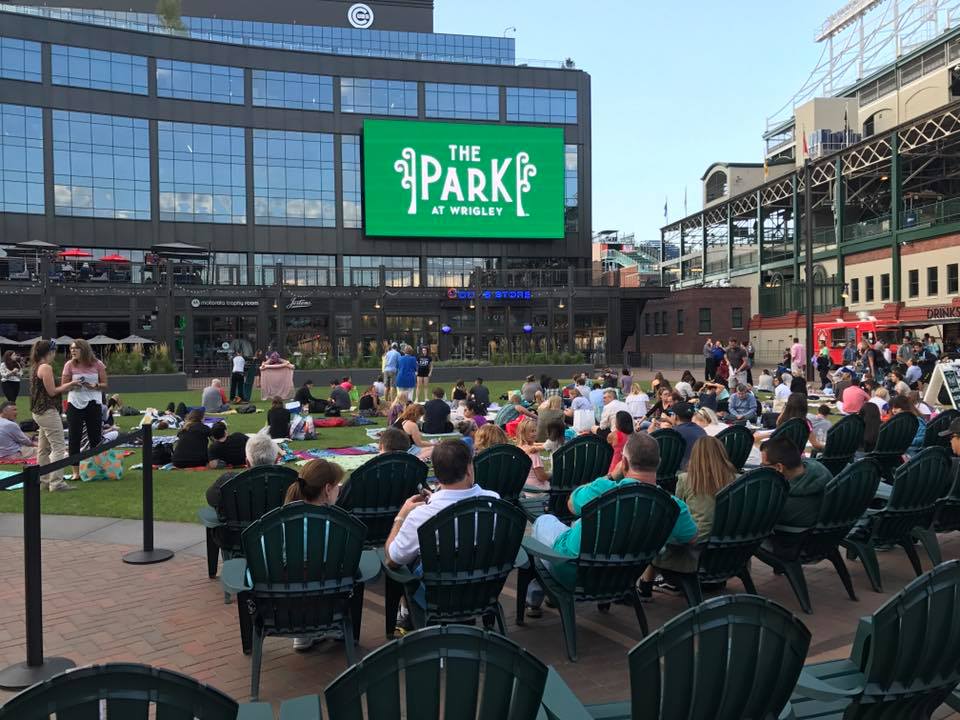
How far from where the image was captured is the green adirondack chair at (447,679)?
208 centimetres

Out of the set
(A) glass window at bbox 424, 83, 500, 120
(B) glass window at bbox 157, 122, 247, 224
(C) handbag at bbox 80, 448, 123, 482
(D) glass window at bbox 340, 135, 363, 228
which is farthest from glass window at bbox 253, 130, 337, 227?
(C) handbag at bbox 80, 448, 123, 482

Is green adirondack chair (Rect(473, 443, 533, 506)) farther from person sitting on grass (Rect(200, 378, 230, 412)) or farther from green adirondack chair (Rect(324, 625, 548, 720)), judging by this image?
person sitting on grass (Rect(200, 378, 230, 412))

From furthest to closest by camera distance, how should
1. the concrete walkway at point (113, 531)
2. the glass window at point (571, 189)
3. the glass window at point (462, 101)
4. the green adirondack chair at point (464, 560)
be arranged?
the glass window at point (571, 189) → the glass window at point (462, 101) → the concrete walkway at point (113, 531) → the green adirondack chair at point (464, 560)

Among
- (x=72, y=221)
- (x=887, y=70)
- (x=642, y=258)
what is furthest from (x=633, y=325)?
(x=642, y=258)

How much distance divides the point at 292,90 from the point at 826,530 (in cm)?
5122

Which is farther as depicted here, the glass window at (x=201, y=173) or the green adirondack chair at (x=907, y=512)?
the glass window at (x=201, y=173)

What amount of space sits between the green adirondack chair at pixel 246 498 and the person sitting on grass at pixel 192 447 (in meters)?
6.29

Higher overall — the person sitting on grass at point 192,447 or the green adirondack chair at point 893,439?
the green adirondack chair at point 893,439

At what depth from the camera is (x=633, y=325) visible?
166ft

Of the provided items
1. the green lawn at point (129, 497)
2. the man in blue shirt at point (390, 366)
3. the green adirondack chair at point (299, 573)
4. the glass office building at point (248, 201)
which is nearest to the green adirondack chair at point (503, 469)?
the green adirondack chair at point (299, 573)

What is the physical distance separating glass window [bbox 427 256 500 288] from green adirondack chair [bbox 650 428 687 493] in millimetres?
38869

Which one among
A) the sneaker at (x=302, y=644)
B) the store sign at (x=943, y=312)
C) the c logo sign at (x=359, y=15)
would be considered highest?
the c logo sign at (x=359, y=15)

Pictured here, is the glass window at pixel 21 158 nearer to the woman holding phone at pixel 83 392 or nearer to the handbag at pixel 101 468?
the handbag at pixel 101 468

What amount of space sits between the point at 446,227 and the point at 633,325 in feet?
49.3
